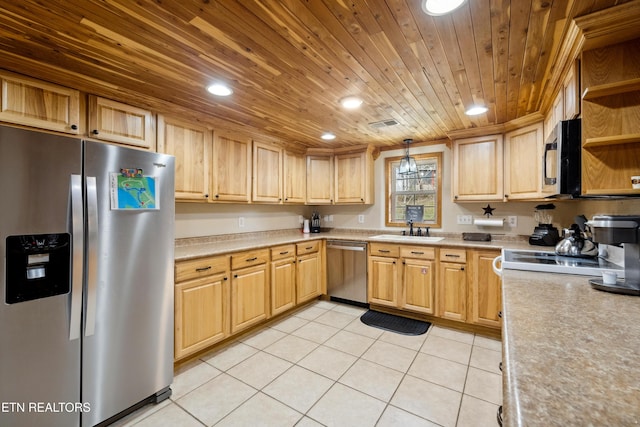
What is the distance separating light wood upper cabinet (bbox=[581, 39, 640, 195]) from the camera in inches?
54.7

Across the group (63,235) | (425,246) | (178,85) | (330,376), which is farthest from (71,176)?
(425,246)

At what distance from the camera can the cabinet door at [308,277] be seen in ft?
11.4

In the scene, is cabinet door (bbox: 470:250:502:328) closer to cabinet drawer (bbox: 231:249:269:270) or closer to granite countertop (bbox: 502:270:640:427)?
granite countertop (bbox: 502:270:640:427)

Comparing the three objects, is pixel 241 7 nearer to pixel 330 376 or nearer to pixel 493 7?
pixel 493 7

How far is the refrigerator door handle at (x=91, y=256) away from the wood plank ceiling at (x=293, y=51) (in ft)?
2.61

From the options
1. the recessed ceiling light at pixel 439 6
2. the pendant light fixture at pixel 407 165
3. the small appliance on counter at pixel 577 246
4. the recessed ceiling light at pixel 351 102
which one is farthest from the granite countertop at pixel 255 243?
the recessed ceiling light at pixel 439 6

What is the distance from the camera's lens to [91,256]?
1.58m

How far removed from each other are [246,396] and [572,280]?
210cm

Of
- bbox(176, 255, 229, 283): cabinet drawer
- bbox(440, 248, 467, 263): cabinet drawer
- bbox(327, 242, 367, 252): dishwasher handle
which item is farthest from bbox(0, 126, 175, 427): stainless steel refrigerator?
bbox(440, 248, 467, 263): cabinet drawer

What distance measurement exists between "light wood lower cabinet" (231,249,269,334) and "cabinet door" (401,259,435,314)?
1.58 m

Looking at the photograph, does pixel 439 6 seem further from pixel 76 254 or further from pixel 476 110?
pixel 76 254

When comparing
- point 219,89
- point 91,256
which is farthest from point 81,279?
point 219,89

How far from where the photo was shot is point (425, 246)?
3.16 meters

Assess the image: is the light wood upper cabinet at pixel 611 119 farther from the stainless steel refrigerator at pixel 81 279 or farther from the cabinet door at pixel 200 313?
the cabinet door at pixel 200 313
